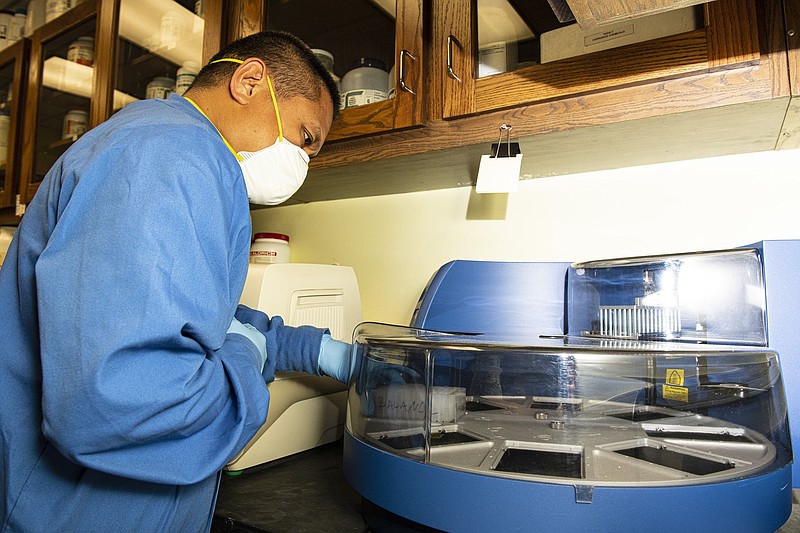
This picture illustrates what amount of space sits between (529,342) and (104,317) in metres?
0.44

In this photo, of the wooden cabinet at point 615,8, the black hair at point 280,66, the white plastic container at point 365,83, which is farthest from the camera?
the white plastic container at point 365,83

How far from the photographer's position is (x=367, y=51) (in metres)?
1.07

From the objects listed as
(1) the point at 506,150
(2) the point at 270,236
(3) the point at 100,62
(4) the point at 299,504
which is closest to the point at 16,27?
(3) the point at 100,62

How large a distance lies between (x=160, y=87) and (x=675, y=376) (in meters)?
1.39

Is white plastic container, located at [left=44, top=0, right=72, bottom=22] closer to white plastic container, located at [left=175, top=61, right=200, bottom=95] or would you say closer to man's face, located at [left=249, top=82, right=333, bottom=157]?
white plastic container, located at [left=175, top=61, right=200, bottom=95]

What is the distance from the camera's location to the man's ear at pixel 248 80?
0.74 metres

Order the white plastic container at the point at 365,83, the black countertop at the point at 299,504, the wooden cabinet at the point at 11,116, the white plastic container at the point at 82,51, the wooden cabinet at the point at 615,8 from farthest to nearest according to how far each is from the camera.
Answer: the wooden cabinet at the point at 11,116 < the white plastic container at the point at 82,51 < the white plastic container at the point at 365,83 < the black countertop at the point at 299,504 < the wooden cabinet at the point at 615,8

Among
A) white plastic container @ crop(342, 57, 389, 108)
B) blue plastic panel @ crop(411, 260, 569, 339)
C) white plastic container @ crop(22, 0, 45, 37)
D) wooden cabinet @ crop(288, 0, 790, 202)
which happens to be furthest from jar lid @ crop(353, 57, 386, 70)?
white plastic container @ crop(22, 0, 45, 37)

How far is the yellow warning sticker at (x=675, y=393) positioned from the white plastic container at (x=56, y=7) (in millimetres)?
1989

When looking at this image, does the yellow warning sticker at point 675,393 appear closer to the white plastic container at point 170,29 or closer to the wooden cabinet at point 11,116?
the white plastic container at point 170,29

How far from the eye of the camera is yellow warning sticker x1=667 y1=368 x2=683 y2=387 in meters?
0.57

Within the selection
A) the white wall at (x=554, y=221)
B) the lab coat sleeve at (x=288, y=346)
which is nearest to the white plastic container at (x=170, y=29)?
the white wall at (x=554, y=221)

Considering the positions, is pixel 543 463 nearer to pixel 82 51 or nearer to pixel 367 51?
pixel 367 51

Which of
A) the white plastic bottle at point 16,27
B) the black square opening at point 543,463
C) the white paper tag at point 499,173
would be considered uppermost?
the white plastic bottle at point 16,27
